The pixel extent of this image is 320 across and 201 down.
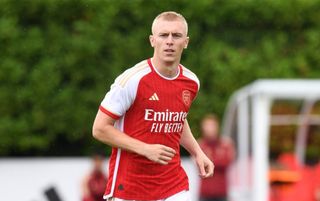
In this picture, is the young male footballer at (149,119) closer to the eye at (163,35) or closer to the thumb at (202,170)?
the eye at (163,35)

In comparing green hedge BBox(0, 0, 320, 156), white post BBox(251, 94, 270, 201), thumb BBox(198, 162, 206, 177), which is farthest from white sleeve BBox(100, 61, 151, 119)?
green hedge BBox(0, 0, 320, 156)

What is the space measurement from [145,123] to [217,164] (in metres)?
8.80

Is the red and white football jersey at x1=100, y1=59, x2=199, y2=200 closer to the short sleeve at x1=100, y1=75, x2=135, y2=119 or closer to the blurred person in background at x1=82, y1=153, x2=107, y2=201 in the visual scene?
the short sleeve at x1=100, y1=75, x2=135, y2=119

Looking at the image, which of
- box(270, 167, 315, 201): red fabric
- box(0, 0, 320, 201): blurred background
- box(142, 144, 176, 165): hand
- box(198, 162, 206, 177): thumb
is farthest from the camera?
box(0, 0, 320, 201): blurred background

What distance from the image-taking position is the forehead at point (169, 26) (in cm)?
701

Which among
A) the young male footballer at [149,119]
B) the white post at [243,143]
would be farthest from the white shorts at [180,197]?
the white post at [243,143]

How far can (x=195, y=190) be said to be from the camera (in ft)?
59.0

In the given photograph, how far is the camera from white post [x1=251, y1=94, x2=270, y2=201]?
605 inches

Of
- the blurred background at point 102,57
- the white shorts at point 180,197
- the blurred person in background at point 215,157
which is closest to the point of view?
the white shorts at point 180,197

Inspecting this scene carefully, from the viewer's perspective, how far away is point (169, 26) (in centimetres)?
701

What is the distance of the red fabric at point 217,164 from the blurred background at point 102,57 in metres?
3.67

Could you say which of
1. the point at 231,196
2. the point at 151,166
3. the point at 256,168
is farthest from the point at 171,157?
the point at 231,196

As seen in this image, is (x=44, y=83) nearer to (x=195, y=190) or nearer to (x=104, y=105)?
(x=195, y=190)

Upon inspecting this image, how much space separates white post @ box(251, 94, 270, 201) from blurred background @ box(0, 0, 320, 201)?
380cm
